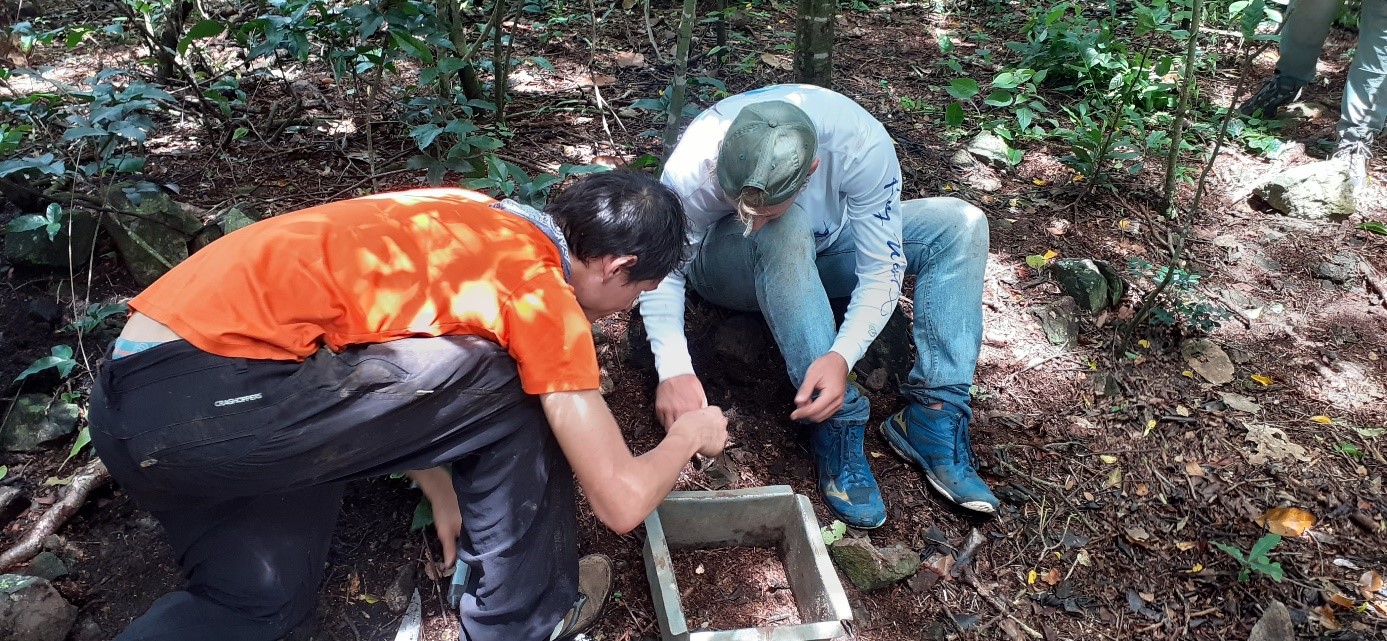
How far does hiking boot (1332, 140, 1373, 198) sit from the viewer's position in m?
3.97

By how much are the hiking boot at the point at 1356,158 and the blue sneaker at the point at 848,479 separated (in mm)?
3235

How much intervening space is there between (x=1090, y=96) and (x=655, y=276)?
3752 mm

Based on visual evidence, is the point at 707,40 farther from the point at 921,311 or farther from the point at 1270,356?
the point at 1270,356

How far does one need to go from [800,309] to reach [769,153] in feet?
1.64

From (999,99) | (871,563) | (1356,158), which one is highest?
(999,99)

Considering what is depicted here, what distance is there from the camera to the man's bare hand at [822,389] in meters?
2.20

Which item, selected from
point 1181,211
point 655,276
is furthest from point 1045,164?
point 655,276

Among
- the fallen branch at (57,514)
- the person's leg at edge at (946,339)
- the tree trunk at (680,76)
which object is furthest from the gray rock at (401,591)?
the tree trunk at (680,76)

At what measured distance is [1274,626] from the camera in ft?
6.76

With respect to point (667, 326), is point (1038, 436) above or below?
below

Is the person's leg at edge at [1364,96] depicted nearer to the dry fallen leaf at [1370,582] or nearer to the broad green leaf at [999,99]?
the broad green leaf at [999,99]

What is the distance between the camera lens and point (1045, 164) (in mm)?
4051

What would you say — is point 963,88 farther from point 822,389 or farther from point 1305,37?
point 822,389

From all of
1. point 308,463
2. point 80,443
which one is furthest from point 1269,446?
point 80,443
